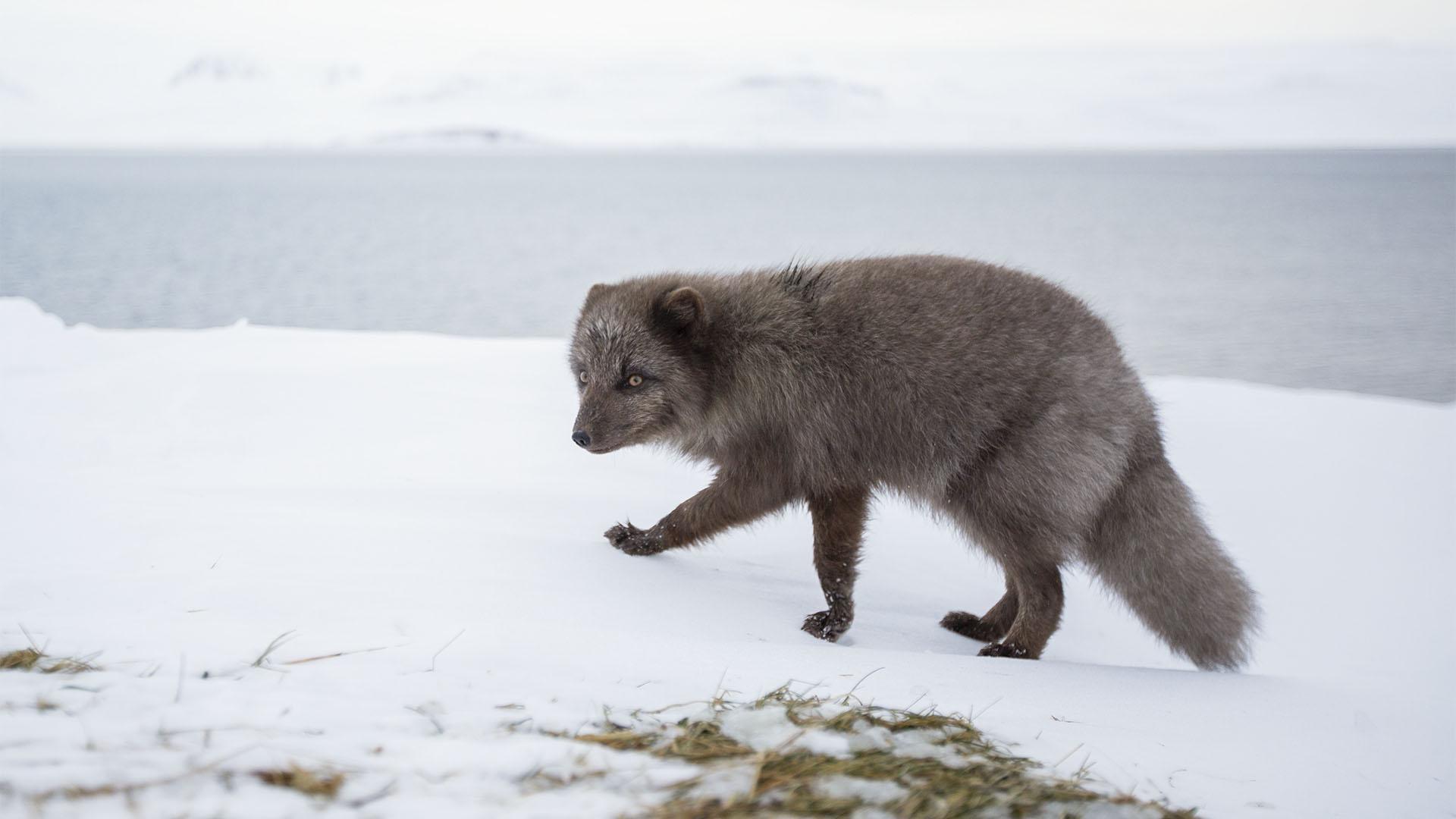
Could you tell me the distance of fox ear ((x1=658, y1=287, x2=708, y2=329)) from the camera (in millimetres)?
3963

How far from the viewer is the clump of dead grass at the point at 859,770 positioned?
1928 millimetres

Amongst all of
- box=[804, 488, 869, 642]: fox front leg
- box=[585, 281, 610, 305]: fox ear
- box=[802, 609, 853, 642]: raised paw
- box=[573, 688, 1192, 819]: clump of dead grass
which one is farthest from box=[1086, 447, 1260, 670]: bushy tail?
box=[585, 281, 610, 305]: fox ear

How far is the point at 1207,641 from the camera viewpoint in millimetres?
3900

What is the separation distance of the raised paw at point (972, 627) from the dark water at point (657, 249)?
145 centimetres


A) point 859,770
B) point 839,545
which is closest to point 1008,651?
point 839,545

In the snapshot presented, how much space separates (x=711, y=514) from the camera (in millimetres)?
4090

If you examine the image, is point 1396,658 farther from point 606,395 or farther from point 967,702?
point 606,395

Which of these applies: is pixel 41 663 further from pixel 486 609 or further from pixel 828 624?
pixel 828 624

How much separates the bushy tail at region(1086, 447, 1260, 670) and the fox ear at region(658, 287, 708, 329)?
1761 mm

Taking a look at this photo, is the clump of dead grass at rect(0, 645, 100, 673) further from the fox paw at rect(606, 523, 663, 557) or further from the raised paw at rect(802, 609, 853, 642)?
the raised paw at rect(802, 609, 853, 642)

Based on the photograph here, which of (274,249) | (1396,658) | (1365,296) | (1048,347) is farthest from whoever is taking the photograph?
(1365,296)

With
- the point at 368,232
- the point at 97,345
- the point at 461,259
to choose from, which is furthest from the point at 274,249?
the point at 97,345

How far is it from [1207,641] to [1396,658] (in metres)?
1.44

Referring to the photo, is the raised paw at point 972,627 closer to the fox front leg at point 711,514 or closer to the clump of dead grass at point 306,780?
the fox front leg at point 711,514
